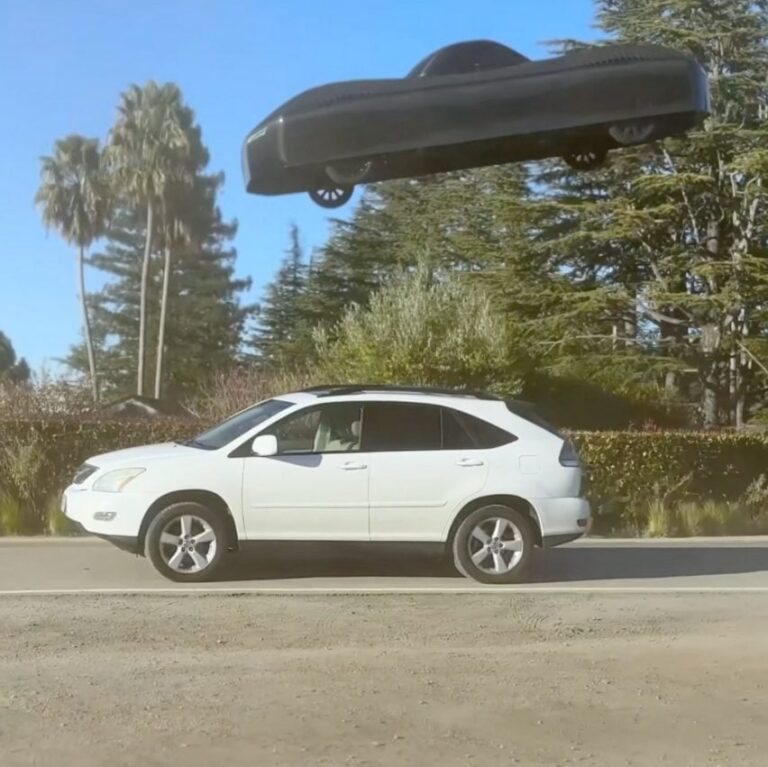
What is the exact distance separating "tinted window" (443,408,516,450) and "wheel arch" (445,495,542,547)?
456 mm

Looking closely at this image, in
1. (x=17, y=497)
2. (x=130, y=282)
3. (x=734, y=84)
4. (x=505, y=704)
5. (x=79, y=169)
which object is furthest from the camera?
(x=130, y=282)

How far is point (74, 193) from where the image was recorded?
38.2 m

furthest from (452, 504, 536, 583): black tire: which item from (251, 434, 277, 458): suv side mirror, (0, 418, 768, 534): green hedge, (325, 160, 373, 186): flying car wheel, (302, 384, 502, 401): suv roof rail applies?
(0, 418, 768, 534): green hedge

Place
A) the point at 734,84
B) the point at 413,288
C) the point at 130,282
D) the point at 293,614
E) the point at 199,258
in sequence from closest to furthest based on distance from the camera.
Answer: the point at 293,614 → the point at 734,84 → the point at 413,288 → the point at 199,258 → the point at 130,282

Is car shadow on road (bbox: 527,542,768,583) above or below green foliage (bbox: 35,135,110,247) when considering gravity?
below

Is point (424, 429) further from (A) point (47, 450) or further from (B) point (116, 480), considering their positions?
(A) point (47, 450)

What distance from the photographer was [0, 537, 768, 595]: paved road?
10.9 metres

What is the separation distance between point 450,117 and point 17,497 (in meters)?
9.84

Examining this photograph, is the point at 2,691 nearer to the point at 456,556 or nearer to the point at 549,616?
the point at 549,616

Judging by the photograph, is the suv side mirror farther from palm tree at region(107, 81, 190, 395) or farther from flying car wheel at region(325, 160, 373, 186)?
palm tree at region(107, 81, 190, 395)

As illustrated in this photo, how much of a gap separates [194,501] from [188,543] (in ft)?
1.16

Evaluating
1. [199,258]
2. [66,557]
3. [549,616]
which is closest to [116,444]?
[66,557]

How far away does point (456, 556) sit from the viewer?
11.1m

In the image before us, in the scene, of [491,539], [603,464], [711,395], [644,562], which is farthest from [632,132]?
[711,395]
